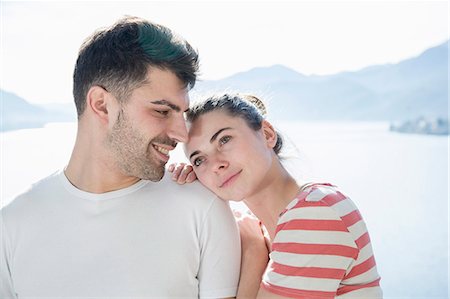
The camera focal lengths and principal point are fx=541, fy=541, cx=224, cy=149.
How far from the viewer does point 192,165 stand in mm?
1501

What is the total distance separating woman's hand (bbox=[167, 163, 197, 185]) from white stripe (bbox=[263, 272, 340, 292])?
0.36 meters

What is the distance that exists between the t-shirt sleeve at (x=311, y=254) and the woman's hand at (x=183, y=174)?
318 millimetres

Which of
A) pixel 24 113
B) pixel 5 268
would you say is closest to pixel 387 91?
pixel 24 113

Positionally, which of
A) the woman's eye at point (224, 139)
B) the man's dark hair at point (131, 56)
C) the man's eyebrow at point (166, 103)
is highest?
the man's dark hair at point (131, 56)

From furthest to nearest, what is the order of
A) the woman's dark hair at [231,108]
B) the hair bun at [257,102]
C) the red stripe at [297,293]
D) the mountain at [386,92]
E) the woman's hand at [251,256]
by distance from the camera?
the mountain at [386,92] → the hair bun at [257,102] → the woman's dark hair at [231,108] → the woman's hand at [251,256] → the red stripe at [297,293]

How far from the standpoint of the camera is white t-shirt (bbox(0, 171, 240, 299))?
1.41 m

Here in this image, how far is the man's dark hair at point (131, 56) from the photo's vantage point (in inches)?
56.5

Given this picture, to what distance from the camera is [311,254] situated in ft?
4.14

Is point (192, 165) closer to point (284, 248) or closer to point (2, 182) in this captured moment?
point (284, 248)

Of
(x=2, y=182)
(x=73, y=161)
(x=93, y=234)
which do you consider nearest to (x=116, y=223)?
(x=93, y=234)

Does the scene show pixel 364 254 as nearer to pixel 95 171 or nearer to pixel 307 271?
pixel 307 271

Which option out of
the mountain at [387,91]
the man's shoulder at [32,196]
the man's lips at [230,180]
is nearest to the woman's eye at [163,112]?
the man's lips at [230,180]

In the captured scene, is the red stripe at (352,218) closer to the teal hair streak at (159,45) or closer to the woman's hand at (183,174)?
the woman's hand at (183,174)

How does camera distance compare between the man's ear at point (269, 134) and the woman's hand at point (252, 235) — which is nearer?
the woman's hand at point (252, 235)
